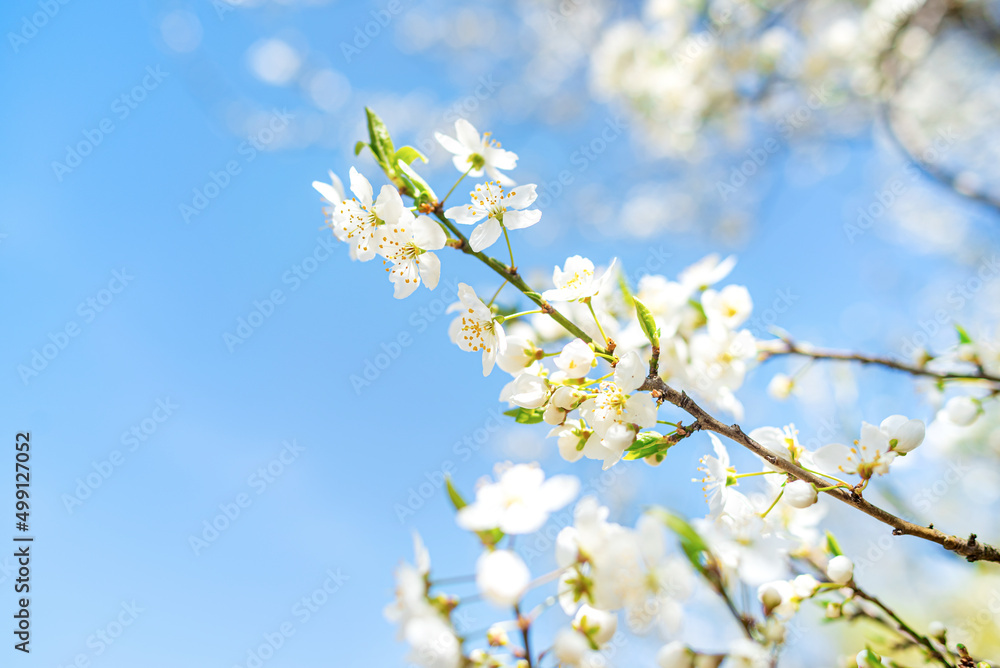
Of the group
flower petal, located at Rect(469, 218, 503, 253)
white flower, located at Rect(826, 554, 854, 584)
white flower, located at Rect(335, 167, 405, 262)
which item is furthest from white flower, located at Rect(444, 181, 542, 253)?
white flower, located at Rect(826, 554, 854, 584)

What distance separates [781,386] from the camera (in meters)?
2.01

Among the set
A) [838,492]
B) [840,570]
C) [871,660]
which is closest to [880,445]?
[838,492]

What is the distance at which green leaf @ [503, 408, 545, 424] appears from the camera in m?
1.12

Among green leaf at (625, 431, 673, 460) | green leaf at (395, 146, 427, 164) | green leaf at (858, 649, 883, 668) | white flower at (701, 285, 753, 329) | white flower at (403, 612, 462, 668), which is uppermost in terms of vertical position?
white flower at (701, 285, 753, 329)

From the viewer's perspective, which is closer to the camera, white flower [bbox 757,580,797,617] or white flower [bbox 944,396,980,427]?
white flower [bbox 757,580,797,617]

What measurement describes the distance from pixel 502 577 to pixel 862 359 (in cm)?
141

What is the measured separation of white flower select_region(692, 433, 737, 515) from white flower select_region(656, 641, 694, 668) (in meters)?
0.29

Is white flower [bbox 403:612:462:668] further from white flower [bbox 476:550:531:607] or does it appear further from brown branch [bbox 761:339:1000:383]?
brown branch [bbox 761:339:1000:383]

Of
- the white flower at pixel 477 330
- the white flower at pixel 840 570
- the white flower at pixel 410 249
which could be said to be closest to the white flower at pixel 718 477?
the white flower at pixel 840 570

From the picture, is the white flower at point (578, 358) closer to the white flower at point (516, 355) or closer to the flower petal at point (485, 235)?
the white flower at point (516, 355)

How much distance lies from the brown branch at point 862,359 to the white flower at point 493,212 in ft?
3.45

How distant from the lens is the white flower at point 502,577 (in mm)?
787

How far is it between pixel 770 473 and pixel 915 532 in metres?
0.25

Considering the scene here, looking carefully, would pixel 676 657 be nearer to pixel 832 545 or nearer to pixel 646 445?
pixel 646 445
